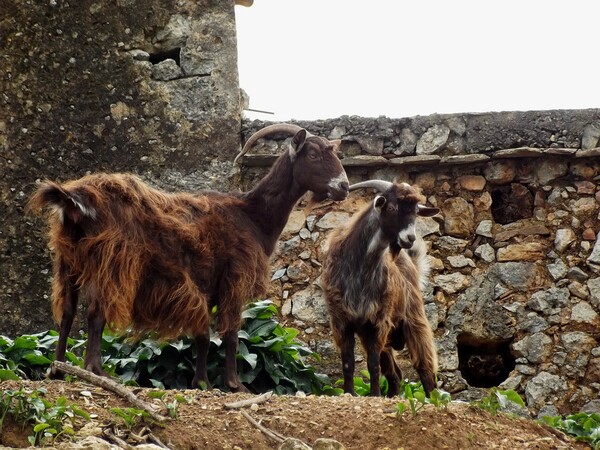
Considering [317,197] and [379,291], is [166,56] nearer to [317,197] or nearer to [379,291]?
[317,197]

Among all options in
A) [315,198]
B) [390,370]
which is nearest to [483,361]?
[390,370]

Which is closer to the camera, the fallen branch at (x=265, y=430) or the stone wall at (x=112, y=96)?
the fallen branch at (x=265, y=430)

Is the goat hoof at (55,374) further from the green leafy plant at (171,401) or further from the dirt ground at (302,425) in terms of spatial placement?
the green leafy plant at (171,401)

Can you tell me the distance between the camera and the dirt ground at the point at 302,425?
631cm

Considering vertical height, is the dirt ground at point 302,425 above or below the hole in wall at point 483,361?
above

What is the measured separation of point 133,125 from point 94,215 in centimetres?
322

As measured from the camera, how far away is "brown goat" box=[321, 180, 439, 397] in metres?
8.70

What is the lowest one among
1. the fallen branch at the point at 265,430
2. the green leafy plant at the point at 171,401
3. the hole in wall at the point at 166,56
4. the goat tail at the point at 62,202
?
the fallen branch at the point at 265,430

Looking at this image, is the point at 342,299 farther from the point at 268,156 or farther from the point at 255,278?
the point at 268,156

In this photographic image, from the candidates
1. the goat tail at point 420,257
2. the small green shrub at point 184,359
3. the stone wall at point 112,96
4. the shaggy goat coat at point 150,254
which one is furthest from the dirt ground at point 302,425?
the stone wall at point 112,96

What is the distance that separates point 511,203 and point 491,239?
0.40 meters

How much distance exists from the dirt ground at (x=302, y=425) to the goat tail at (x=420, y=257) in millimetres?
2785

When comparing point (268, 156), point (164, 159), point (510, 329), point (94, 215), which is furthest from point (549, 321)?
point (94, 215)

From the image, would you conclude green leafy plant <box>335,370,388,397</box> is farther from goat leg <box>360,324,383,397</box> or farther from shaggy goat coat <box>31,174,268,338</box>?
shaggy goat coat <box>31,174,268,338</box>
